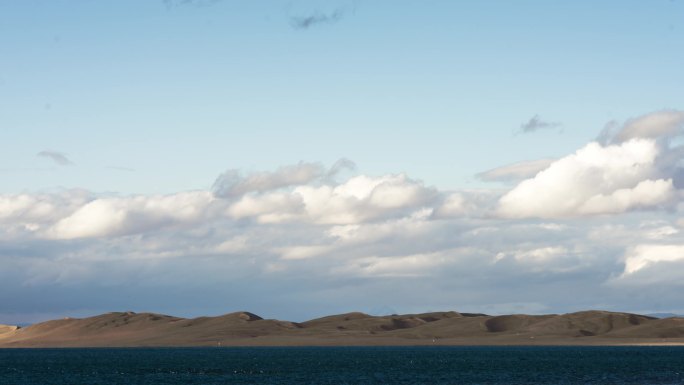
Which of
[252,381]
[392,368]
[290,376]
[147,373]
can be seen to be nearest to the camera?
[252,381]

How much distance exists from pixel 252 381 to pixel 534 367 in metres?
45.2

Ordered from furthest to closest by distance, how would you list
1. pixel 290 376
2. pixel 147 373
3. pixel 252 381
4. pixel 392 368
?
pixel 392 368 → pixel 147 373 → pixel 290 376 → pixel 252 381

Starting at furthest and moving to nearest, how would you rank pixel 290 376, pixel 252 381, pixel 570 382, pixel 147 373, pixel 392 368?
pixel 392 368, pixel 147 373, pixel 290 376, pixel 252 381, pixel 570 382

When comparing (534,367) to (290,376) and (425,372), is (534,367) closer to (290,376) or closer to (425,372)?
(425,372)

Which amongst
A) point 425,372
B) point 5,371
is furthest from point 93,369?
point 425,372

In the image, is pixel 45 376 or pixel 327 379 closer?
pixel 327 379

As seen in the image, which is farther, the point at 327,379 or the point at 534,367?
the point at 534,367

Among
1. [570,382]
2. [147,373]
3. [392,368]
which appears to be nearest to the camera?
[570,382]

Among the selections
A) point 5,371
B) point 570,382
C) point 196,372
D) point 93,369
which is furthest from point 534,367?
point 5,371

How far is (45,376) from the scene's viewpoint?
131 meters

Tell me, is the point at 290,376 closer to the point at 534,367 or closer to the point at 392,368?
the point at 392,368

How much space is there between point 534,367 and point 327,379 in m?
37.1

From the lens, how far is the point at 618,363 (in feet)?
500

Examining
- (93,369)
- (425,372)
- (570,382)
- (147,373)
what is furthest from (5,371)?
(570,382)
